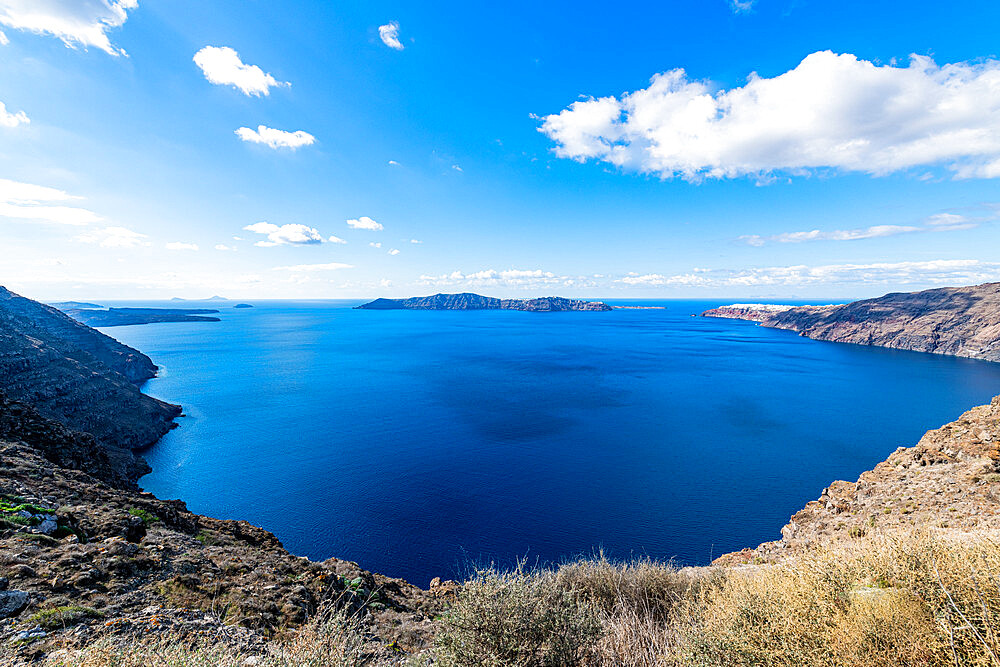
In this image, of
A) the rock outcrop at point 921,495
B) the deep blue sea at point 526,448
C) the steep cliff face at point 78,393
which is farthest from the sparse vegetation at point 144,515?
the steep cliff face at point 78,393

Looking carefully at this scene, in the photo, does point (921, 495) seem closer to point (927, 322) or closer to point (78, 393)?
point (78, 393)

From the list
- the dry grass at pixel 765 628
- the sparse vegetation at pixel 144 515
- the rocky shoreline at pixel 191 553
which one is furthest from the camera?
the sparse vegetation at pixel 144 515

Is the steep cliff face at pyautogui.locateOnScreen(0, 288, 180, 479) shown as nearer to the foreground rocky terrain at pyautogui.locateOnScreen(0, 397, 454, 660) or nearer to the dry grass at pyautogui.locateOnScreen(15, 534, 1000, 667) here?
the foreground rocky terrain at pyautogui.locateOnScreen(0, 397, 454, 660)

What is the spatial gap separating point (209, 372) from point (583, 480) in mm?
80658

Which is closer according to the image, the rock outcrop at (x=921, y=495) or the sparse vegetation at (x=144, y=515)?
the sparse vegetation at (x=144, y=515)

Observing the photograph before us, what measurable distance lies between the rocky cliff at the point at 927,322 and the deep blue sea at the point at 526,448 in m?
18.4

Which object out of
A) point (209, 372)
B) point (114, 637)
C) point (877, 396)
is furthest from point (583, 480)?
point (209, 372)

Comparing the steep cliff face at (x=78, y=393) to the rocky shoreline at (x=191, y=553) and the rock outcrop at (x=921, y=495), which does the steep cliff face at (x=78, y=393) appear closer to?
the rocky shoreline at (x=191, y=553)

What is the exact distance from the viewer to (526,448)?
128 feet

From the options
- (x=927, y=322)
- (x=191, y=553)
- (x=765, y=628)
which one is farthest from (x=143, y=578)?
(x=927, y=322)

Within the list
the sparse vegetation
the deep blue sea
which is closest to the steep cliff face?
the deep blue sea

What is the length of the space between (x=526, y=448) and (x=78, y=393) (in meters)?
45.1

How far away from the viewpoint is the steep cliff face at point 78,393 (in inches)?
1304

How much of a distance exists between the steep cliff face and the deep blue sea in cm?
285
